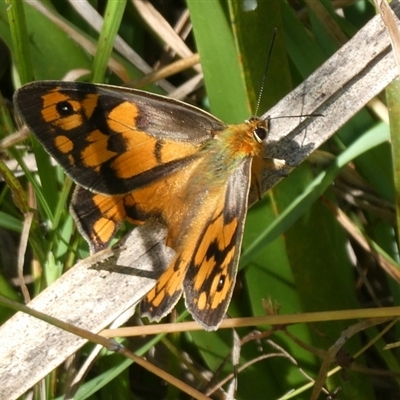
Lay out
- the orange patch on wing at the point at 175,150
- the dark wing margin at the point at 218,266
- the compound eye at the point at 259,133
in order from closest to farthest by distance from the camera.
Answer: the dark wing margin at the point at 218,266 → the compound eye at the point at 259,133 → the orange patch on wing at the point at 175,150

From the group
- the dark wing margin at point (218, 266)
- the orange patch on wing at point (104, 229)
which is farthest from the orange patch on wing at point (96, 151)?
the dark wing margin at point (218, 266)

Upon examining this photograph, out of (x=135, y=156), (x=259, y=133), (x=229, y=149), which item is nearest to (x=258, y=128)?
(x=259, y=133)

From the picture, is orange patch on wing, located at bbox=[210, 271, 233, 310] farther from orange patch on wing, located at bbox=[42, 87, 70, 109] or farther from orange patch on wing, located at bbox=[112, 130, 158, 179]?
orange patch on wing, located at bbox=[42, 87, 70, 109]

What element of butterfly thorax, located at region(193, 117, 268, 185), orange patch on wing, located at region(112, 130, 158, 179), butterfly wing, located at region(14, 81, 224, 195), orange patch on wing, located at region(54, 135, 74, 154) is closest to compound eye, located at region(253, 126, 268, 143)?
butterfly thorax, located at region(193, 117, 268, 185)

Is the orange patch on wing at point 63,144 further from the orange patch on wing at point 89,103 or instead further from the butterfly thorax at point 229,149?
the butterfly thorax at point 229,149

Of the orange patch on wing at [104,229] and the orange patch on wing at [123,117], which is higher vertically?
the orange patch on wing at [123,117]

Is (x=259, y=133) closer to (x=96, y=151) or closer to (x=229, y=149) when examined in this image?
(x=229, y=149)

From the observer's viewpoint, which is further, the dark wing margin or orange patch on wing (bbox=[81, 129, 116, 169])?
orange patch on wing (bbox=[81, 129, 116, 169])
